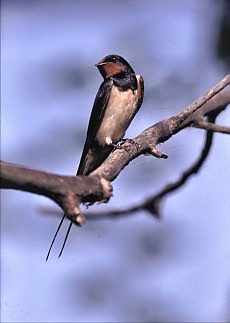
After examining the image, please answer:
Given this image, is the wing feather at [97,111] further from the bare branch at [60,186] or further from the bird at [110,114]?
the bare branch at [60,186]

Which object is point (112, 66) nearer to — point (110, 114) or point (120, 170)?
point (110, 114)

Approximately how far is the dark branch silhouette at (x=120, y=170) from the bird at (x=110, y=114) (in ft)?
1.83

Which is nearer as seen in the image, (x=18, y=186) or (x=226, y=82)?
(x=18, y=186)

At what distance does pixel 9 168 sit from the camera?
2.81ft

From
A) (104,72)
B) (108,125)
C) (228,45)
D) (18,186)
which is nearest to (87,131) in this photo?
(108,125)

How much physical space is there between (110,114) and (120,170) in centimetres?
92

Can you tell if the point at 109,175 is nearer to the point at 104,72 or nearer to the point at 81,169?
the point at 81,169

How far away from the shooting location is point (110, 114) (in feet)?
7.09

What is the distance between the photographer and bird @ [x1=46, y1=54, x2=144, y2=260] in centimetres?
212

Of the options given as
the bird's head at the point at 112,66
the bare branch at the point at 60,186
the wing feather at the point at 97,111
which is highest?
the bare branch at the point at 60,186

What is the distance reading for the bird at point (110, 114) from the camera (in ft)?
6.96

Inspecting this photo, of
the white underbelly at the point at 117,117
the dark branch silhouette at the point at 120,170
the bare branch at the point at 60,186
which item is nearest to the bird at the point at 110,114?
the white underbelly at the point at 117,117

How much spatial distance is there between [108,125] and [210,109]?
0.72 metres

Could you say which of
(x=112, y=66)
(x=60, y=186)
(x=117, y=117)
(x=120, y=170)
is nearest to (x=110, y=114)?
(x=117, y=117)
